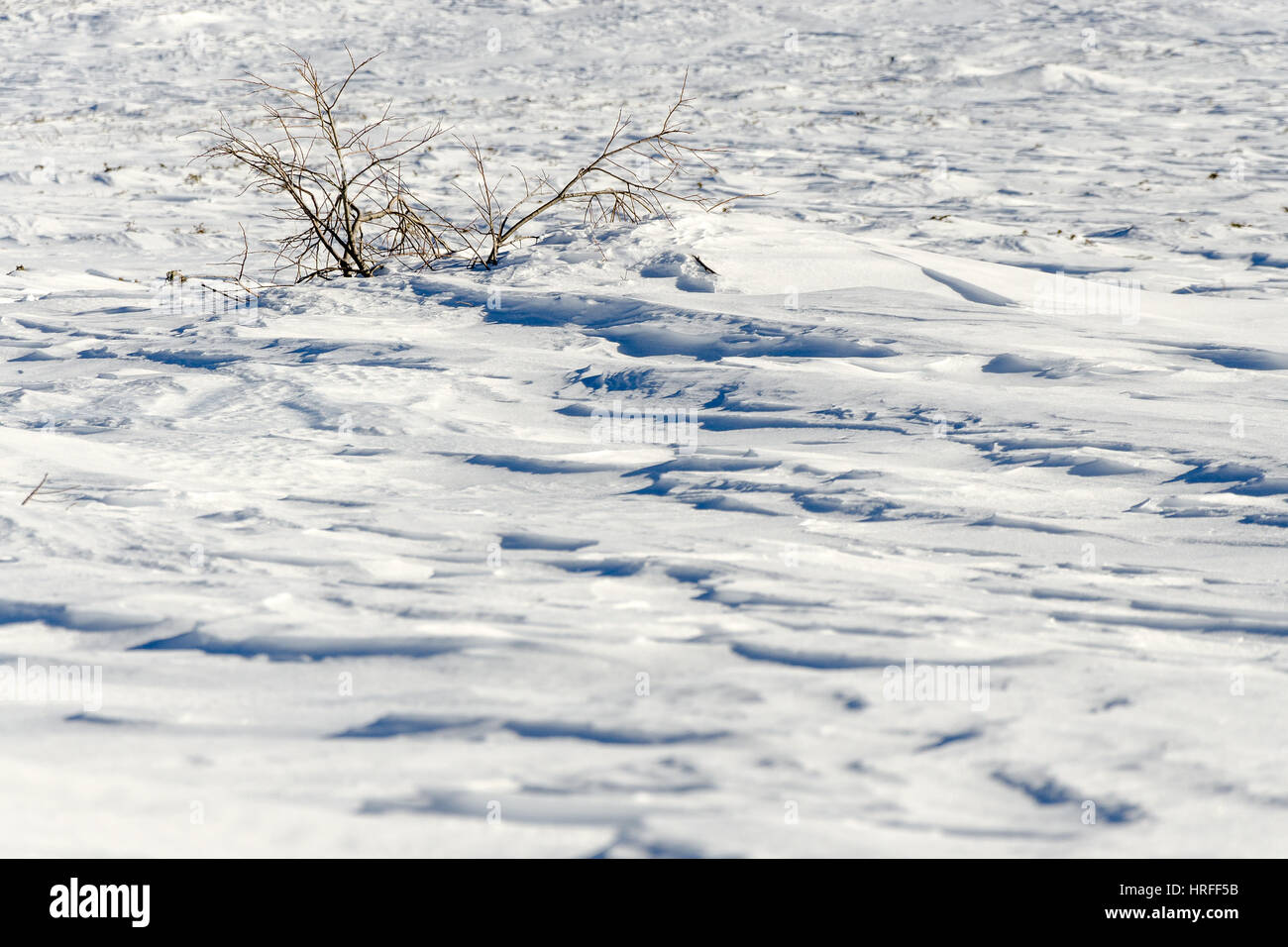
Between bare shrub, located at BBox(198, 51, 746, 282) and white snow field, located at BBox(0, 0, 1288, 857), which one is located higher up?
bare shrub, located at BBox(198, 51, 746, 282)

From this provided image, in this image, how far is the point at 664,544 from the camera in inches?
107

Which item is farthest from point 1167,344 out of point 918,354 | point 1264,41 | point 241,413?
point 1264,41

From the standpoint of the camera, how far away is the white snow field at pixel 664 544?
1.78m

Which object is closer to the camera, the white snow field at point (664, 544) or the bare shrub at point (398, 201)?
the white snow field at point (664, 544)

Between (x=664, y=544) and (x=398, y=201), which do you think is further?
(x=398, y=201)

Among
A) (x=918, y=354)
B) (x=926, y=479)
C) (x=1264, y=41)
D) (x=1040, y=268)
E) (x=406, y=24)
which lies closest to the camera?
(x=926, y=479)

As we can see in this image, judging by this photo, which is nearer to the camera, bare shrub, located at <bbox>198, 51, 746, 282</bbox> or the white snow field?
the white snow field

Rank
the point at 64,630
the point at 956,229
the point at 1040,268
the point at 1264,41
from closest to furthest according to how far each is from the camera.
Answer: the point at 64,630 → the point at 1040,268 → the point at 956,229 → the point at 1264,41

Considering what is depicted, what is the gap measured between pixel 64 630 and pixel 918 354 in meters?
2.98

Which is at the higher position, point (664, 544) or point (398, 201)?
point (398, 201)

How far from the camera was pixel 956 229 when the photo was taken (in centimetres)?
695

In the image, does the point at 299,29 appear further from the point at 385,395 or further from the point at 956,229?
the point at 385,395

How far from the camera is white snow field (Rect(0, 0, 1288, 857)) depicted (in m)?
1.78

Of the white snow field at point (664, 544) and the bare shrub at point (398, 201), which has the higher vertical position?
the bare shrub at point (398, 201)
